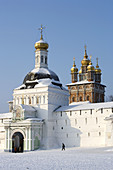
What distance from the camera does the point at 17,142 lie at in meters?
29.5

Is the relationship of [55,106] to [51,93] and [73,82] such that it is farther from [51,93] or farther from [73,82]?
[73,82]

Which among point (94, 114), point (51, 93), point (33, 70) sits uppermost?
point (33, 70)

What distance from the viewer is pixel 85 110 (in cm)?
2752

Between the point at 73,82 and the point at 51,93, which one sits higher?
the point at 73,82

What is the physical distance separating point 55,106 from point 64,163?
15351mm

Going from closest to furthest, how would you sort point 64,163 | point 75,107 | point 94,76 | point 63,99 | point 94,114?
point 64,163
point 94,114
point 75,107
point 63,99
point 94,76

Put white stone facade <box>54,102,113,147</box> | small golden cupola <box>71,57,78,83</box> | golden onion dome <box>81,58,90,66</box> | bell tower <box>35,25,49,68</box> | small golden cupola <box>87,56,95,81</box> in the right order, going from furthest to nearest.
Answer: golden onion dome <box>81,58,90,66</box>, small golden cupola <box>71,57,78,83</box>, small golden cupola <box>87,56,95,81</box>, bell tower <box>35,25,49,68</box>, white stone facade <box>54,102,113,147</box>

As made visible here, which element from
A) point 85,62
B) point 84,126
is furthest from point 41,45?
point 85,62

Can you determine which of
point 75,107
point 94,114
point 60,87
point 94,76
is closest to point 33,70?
point 60,87

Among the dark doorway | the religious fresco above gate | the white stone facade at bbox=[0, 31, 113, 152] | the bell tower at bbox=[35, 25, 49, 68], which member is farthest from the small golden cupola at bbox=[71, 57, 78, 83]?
the dark doorway

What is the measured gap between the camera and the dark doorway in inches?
1129

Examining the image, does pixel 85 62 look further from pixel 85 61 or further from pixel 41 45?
pixel 41 45

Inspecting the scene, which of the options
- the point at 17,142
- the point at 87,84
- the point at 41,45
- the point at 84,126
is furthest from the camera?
the point at 87,84

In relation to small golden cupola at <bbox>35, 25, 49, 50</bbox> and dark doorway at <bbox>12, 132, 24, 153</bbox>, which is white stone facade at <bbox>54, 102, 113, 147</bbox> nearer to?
dark doorway at <bbox>12, 132, 24, 153</bbox>
